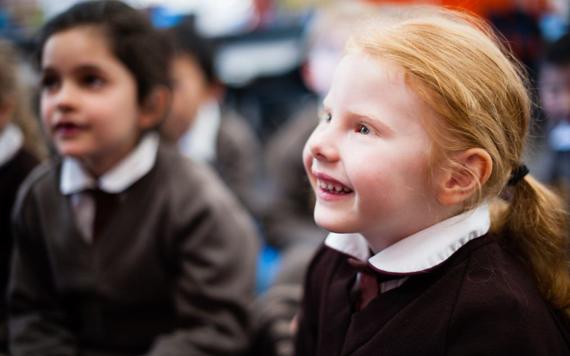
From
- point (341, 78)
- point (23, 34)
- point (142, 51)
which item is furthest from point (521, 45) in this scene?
point (23, 34)

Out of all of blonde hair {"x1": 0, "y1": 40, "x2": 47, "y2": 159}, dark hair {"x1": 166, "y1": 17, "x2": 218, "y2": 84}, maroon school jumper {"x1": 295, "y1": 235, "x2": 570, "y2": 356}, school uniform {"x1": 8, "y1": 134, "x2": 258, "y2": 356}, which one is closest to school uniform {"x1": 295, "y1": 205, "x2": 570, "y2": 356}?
maroon school jumper {"x1": 295, "y1": 235, "x2": 570, "y2": 356}

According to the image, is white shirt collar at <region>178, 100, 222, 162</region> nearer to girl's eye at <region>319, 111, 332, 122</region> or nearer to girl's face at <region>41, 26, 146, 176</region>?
girl's face at <region>41, 26, 146, 176</region>

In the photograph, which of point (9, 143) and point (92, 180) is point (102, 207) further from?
point (9, 143)

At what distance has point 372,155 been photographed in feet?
1.91

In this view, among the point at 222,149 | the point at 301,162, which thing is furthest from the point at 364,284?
the point at 222,149

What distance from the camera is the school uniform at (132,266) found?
0.93 meters

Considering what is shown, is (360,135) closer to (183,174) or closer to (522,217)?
(522,217)

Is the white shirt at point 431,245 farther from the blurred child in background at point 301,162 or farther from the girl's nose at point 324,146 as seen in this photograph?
the blurred child in background at point 301,162

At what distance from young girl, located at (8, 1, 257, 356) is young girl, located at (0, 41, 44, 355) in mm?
117

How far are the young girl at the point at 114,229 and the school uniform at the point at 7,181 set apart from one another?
12 centimetres

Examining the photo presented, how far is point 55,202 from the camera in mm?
983

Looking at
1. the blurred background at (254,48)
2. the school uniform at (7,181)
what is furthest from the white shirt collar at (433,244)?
the blurred background at (254,48)

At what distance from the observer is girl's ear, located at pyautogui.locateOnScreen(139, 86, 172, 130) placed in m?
1.02

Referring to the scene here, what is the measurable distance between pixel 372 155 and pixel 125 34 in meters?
0.58
